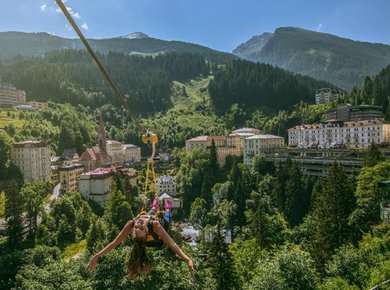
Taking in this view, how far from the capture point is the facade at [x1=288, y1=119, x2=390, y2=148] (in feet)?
239

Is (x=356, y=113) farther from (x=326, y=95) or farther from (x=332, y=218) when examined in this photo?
(x=332, y=218)

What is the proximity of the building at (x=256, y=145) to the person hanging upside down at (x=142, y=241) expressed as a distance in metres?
78.2

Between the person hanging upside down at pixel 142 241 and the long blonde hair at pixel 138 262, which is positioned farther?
the long blonde hair at pixel 138 262

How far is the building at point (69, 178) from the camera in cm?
7462

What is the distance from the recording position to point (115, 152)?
10375 centimetres

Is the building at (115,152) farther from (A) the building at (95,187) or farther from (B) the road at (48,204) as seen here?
(A) the building at (95,187)

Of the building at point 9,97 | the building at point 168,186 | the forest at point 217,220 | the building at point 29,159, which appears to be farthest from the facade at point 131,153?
the building at point 9,97

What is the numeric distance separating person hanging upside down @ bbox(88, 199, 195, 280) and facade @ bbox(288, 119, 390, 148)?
243 feet

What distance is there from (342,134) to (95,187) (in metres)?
51.9

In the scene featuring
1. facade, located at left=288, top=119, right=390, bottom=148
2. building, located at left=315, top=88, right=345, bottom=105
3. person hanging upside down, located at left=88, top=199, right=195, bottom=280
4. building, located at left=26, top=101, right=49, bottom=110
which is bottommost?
facade, located at left=288, top=119, right=390, bottom=148

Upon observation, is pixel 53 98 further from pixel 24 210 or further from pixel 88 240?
pixel 88 240

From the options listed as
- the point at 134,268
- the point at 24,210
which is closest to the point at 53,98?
the point at 24,210

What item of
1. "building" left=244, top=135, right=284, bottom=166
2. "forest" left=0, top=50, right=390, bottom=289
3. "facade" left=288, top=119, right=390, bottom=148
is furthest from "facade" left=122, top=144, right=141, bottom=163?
"facade" left=288, top=119, right=390, bottom=148

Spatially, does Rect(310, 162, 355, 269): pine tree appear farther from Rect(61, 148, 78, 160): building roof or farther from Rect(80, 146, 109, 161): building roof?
Rect(61, 148, 78, 160): building roof
